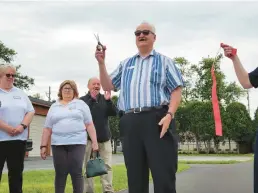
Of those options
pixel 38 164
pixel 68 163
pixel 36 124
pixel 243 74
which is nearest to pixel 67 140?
pixel 68 163

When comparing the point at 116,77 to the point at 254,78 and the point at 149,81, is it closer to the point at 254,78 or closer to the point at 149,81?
the point at 149,81

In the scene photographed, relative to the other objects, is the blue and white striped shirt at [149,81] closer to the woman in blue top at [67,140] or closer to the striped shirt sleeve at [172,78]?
the striped shirt sleeve at [172,78]

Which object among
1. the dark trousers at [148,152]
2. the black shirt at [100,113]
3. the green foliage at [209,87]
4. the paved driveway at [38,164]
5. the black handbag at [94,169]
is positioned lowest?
the paved driveway at [38,164]

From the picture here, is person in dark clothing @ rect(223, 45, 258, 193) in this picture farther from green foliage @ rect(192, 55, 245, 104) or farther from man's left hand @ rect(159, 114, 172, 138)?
green foliage @ rect(192, 55, 245, 104)

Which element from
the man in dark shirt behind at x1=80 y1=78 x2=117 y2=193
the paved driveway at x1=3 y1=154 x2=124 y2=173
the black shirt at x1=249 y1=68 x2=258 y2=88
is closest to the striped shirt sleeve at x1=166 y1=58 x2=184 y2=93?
the black shirt at x1=249 y1=68 x2=258 y2=88

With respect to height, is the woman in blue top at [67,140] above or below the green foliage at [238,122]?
below

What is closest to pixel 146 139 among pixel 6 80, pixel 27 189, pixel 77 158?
pixel 77 158

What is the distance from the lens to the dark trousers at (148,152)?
381 centimetres

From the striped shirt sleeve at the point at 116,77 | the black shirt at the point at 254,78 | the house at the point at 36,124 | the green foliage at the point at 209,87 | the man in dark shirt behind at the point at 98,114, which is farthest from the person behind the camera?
the green foliage at the point at 209,87

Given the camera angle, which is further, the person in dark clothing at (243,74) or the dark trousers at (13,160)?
the dark trousers at (13,160)

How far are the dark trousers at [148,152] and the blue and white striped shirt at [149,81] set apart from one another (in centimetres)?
12

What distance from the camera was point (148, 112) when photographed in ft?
12.7

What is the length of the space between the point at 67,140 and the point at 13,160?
0.71 metres

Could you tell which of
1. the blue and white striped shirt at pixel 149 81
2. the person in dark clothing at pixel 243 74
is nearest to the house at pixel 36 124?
the blue and white striped shirt at pixel 149 81
